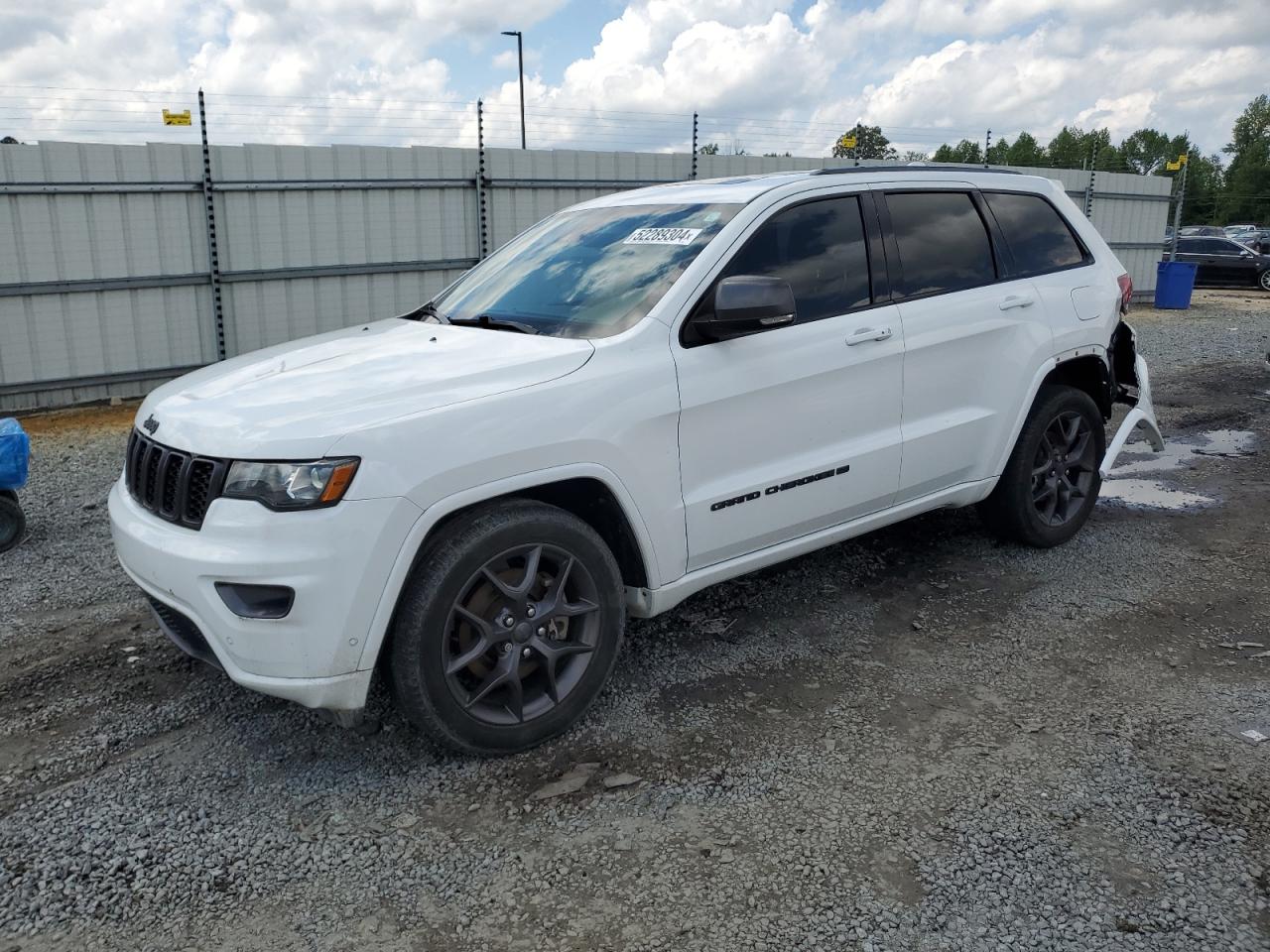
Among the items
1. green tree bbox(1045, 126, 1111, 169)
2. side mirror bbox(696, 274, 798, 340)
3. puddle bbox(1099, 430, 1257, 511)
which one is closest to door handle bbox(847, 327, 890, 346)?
side mirror bbox(696, 274, 798, 340)

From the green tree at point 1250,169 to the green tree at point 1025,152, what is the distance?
14.3 meters

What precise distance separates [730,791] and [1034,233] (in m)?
3.41

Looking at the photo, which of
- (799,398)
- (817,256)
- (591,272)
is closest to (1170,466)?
(817,256)

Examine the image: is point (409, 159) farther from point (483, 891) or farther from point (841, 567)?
point (483, 891)

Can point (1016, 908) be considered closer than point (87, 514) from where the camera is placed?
Yes

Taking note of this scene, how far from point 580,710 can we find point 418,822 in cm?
69

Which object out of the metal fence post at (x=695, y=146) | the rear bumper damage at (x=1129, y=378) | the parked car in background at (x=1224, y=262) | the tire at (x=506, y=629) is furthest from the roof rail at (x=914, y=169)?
the parked car in background at (x=1224, y=262)

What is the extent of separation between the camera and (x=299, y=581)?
2.93m

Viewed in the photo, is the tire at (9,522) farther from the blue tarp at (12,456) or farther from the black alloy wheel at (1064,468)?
the black alloy wheel at (1064,468)

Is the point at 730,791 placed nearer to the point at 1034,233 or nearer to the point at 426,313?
the point at 426,313

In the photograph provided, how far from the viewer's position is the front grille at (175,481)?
3.10 metres

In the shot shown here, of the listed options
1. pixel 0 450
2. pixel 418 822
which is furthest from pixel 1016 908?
pixel 0 450

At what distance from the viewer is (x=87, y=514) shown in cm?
643

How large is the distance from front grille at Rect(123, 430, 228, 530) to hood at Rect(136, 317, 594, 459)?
0.04m
